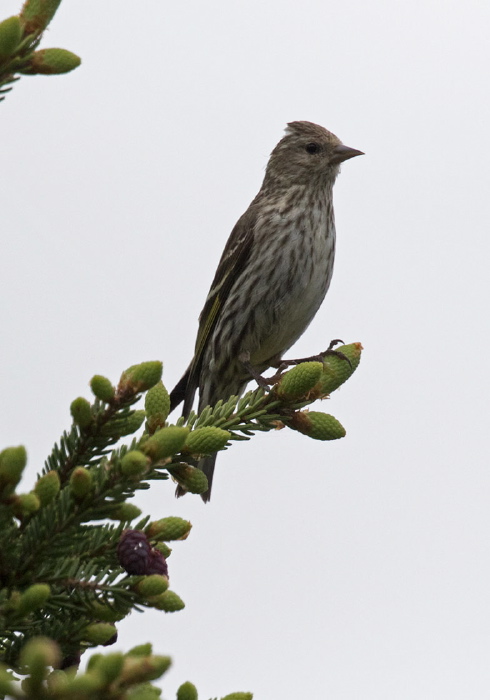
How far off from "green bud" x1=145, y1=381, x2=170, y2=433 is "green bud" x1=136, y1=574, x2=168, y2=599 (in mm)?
470

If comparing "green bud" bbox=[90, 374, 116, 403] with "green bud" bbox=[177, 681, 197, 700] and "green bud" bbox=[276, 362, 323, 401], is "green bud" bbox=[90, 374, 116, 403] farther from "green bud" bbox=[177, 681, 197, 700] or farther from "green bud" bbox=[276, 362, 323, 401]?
"green bud" bbox=[276, 362, 323, 401]

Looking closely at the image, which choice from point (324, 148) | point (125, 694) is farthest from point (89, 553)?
point (324, 148)

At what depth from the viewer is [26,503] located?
5.50ft

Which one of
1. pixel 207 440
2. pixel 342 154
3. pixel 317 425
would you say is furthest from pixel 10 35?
pixel 342 154

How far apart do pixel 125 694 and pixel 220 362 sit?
15.1ft

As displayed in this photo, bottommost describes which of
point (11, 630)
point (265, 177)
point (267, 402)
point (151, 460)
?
point (11, 630)

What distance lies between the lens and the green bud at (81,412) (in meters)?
1.84

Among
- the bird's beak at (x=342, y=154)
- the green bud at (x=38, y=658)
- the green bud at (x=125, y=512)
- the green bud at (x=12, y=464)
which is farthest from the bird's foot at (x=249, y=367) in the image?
the green bud at (x=38, y=658)

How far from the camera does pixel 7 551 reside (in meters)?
1.80

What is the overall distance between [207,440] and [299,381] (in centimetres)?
39

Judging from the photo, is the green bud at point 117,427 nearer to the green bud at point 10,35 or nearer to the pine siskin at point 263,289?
the green bud at point 10,35

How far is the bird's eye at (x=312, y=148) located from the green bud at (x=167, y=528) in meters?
4.98

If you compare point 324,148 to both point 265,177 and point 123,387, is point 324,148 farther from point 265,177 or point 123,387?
point 123,387

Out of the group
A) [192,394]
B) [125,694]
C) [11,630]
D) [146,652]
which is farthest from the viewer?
[192,394]
